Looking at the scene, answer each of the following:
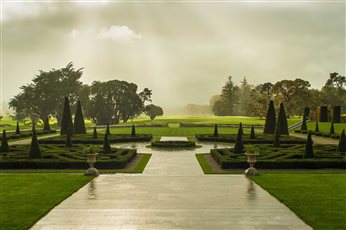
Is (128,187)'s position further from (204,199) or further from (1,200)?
(1,200)

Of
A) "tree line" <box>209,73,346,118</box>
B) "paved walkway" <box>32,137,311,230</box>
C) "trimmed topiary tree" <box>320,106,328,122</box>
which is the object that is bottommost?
"paved walkway" <box>32,137,311,230</box>

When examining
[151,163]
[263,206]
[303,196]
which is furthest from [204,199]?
[151,163]

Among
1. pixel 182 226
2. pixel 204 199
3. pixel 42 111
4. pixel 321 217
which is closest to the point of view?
pixel 182 226

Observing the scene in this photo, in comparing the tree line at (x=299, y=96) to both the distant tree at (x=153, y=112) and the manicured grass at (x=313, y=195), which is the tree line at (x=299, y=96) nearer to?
the distant tree at (x=153, y=112)

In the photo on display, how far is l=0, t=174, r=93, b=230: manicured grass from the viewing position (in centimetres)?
1029

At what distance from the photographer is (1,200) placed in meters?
12.4

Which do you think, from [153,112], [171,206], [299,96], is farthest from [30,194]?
[153,112]

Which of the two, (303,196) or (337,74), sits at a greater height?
(337,74)

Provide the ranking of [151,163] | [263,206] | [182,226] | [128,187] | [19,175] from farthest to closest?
[151,163], [19,175], [128,187], [263,206], [182,226]

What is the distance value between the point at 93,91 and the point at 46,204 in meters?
72.6

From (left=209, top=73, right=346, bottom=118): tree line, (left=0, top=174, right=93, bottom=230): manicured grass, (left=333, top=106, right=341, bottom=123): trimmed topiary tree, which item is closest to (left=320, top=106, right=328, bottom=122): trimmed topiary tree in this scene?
(left=333, top=106, right=341, bottom=123): trimmed topiary tree

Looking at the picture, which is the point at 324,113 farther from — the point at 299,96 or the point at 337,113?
the point at 299,96

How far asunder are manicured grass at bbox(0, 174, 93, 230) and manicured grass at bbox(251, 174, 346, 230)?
28.0ft

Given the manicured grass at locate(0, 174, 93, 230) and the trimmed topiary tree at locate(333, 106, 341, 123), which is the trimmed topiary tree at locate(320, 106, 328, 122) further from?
the manicured grass at locate(0, 174, 93, 230)
